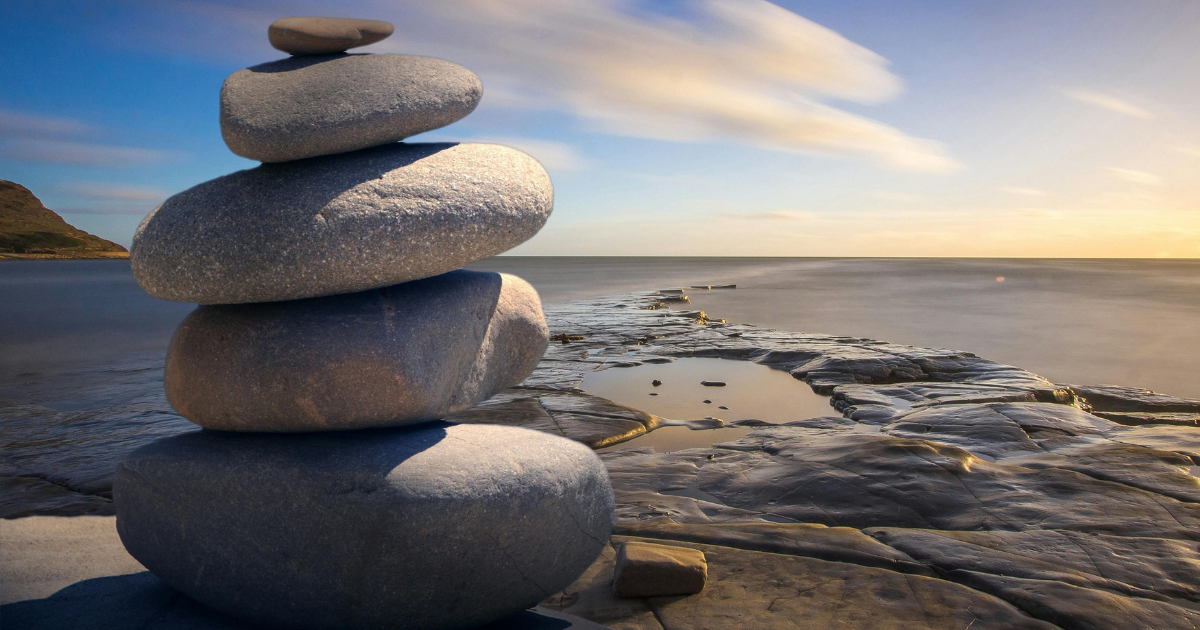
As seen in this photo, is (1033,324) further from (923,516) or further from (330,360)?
(330,360)

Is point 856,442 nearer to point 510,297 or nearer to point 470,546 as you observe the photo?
point 510,297

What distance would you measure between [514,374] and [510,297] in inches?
17.5

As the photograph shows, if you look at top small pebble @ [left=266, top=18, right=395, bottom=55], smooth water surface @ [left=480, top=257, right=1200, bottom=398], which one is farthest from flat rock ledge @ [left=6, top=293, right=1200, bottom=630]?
smooth water surface @ [left=480, top=257, right=1200, bottom=398]

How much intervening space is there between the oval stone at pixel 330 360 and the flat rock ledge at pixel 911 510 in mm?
1332

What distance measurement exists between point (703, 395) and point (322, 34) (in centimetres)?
718

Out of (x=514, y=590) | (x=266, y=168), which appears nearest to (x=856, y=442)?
(x=514, y=590)

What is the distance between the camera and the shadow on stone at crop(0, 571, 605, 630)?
2.84 metres

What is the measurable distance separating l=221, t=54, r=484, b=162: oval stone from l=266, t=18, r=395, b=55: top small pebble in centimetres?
6

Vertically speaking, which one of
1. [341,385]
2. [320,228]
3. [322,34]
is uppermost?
[322,34]

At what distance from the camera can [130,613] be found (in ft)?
9.80

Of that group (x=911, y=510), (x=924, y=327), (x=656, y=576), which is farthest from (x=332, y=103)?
(x=924, y=327)

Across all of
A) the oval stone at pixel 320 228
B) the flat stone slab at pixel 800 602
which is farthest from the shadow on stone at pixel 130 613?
the oval stone at pixel 320 228

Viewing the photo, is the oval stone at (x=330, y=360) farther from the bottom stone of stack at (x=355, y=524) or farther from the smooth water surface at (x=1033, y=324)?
the smooth water surface at (x=1033, y=324)

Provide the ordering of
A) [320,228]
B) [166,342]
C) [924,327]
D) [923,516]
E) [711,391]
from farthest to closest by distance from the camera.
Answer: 1. [924,327]
2. [166,342]
3. [711,391]
4. [923,516]
5. [320,228]
